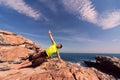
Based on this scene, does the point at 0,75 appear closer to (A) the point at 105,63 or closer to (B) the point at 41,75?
Result: (B) the point at 41,75

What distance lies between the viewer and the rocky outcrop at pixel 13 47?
1179 centimetres

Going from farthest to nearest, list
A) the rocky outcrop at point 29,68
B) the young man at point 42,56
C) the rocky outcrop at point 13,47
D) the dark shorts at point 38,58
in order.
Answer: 1. the rocky outcrop at point 13,47
2. the dark shorts at point 38,58
3. the young man at point 42,56
4. the rocky outcrop at point 29,68

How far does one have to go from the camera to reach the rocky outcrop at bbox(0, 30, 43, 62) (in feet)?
38.7

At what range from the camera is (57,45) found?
1078cm

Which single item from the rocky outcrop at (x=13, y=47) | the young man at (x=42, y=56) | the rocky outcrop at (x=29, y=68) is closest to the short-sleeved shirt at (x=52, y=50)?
the young man at (x=42, y=56)

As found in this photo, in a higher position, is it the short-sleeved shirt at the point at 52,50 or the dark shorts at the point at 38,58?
the short-sleeved shirt at the point at 52,50

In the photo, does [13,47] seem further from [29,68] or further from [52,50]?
[52,50]

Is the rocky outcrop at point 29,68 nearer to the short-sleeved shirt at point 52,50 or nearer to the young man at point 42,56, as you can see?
the young man at point 42,56

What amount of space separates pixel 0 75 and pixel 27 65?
2.45m

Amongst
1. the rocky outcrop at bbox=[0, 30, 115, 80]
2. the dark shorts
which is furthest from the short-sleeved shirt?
the rocky outcrop at bbox=[0, 30, 115, 80]

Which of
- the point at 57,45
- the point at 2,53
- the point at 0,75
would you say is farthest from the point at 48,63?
the point at 2,53

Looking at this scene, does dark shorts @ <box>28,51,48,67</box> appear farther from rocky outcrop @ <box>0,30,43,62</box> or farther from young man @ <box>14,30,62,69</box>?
rocky outcrop @ <box>0,30,43,62</box>

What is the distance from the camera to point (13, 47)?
491 inches

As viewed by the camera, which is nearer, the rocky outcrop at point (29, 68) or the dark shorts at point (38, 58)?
the rocky outcrop at point (29, 68)
